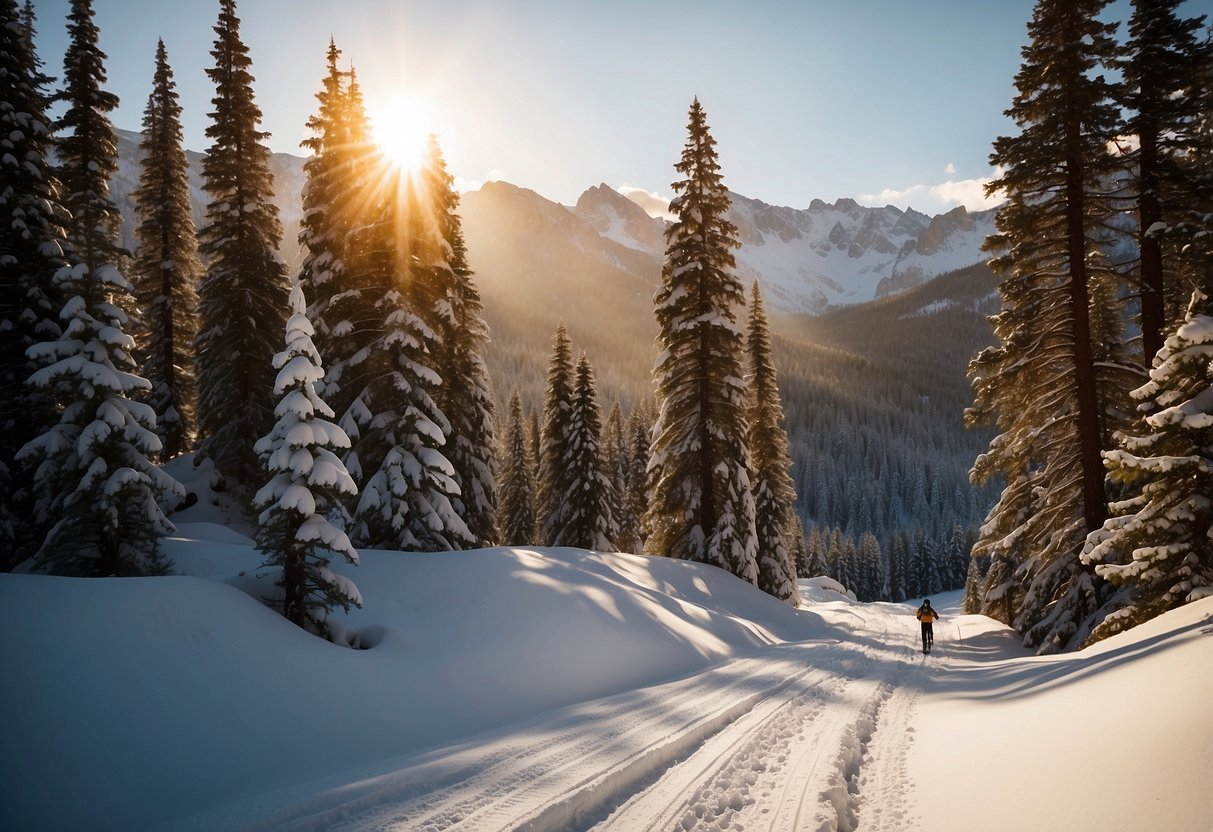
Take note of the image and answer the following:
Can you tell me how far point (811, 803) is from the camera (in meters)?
5.89

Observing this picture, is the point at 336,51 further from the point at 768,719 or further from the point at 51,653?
Result: the point at 768,719

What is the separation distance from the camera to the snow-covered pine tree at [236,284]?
2288 cm

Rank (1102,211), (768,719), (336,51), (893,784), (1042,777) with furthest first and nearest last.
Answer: (336,51) → (1102,211) → (768,719) → (893,784) → (1042,777)

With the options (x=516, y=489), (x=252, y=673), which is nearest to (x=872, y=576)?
(x=516, y=489)

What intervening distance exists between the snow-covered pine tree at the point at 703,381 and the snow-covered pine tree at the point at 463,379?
8.10 m

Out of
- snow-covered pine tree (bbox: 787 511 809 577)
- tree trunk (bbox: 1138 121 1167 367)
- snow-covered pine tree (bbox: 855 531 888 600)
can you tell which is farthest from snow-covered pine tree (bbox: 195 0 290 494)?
snow-covered pine tree (bbox: 855 531 888 600)

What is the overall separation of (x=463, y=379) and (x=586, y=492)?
35.0 feet

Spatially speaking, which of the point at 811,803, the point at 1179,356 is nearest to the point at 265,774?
the point at 811,803

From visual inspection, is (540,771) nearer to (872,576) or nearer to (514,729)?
(514,729)

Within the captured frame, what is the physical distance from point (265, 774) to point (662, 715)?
5.35 metres

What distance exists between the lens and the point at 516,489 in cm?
4559

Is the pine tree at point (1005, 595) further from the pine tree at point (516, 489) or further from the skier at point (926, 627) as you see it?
the pine tree at point (516, 489)

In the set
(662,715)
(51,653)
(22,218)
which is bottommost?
(662,715)

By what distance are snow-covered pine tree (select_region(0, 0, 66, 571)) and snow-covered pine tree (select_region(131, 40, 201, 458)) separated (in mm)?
7331
